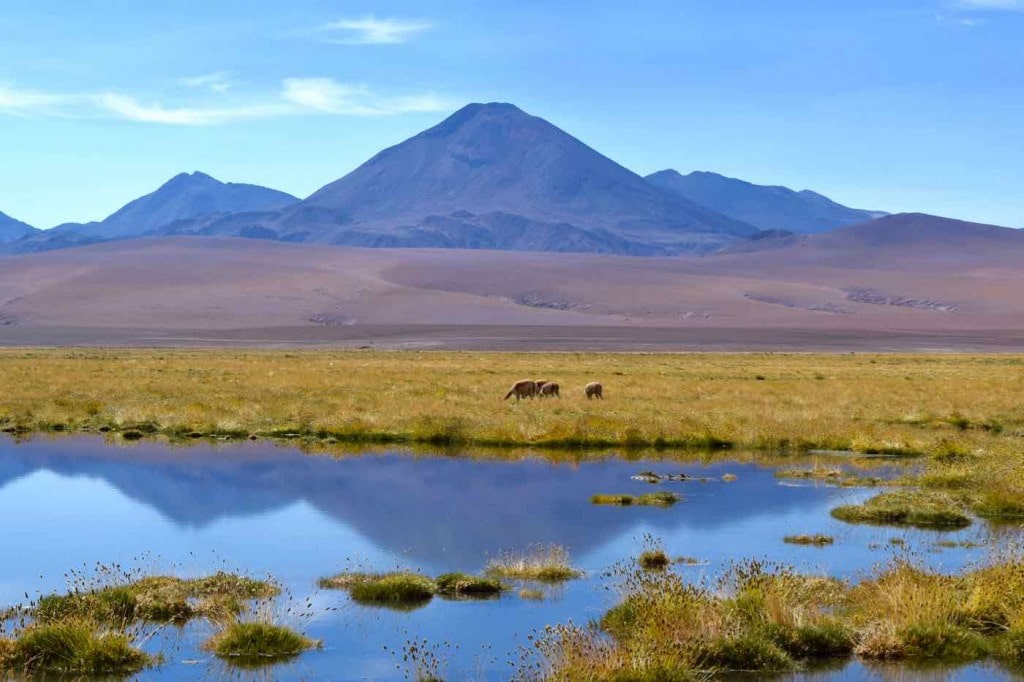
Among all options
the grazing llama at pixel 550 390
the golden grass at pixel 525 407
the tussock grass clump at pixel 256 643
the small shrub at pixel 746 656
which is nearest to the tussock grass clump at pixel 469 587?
the tussock grass clump at pixel 256 643

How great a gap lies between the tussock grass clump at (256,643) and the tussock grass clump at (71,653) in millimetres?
716

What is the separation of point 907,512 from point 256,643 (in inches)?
479

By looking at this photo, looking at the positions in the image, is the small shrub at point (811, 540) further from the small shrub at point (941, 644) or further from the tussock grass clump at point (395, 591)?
the tussock grass clump at point (395, 591)

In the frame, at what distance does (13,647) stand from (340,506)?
32.3 feet

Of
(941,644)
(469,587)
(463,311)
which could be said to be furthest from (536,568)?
(463,311)

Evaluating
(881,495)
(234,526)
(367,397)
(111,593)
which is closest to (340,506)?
(234,526)

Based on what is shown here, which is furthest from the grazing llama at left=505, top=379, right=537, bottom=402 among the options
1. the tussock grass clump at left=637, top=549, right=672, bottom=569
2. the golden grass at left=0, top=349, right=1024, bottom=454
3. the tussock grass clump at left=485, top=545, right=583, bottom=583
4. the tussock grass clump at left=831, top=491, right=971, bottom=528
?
the tussock grass clump at left=637, top=549, right=672, bottom=569

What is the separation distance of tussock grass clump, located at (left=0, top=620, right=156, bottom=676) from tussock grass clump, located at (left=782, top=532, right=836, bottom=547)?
1001cm

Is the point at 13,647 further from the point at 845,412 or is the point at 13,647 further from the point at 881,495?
the point at 845,412

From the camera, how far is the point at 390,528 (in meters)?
19.4

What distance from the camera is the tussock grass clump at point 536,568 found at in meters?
15.6

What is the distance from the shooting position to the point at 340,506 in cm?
2128

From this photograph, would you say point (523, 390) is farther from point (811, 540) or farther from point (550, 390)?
→ point (811, 540)

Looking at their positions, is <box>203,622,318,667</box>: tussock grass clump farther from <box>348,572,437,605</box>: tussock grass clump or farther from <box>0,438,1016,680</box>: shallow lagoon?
<box>348,572,437,605</box>: tussock grass clump
